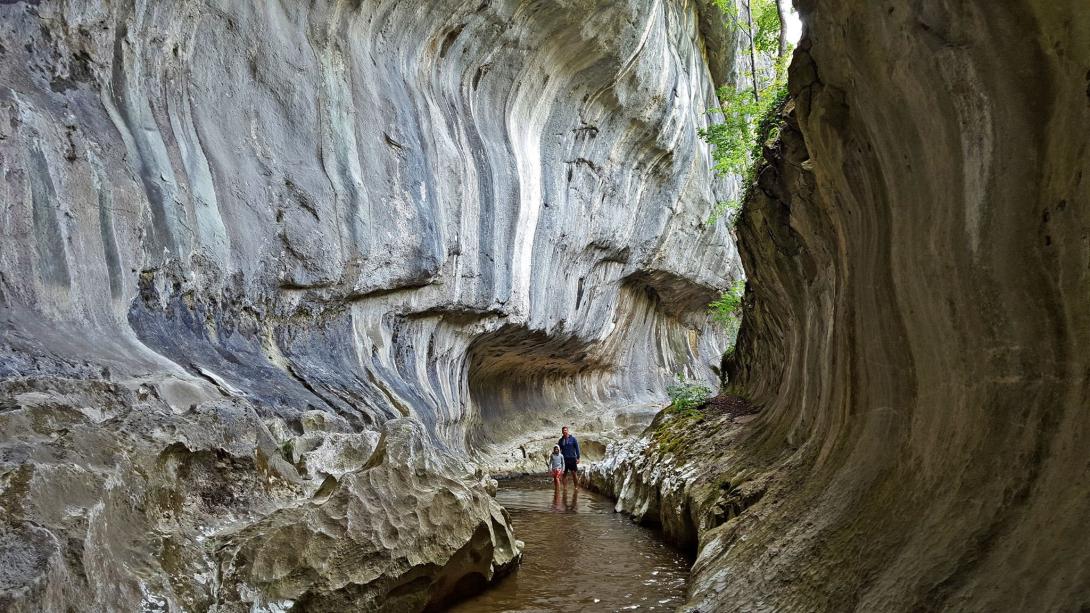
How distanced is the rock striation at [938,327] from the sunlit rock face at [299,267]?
2.76 metres

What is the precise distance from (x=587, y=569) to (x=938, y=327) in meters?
4.24

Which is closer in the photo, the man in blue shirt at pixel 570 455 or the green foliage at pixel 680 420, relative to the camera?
the green foliage at pixel 680 420

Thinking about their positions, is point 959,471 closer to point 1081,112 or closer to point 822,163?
point 1081,112

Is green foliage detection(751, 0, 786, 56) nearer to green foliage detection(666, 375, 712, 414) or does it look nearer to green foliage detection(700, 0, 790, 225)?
green foliage detection(700, 0, 790, 225)

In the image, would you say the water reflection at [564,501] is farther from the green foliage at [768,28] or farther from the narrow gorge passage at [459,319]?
the green foliage at [768,28]

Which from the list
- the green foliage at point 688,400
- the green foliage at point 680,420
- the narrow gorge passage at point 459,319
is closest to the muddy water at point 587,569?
the narrow gorge passage at point 459,319

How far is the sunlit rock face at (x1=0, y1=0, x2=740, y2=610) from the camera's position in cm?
404

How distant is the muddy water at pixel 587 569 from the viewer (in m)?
5.40

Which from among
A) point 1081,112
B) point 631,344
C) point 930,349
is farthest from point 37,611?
point 631,344

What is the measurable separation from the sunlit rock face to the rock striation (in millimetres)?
2755

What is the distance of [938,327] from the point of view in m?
3.51

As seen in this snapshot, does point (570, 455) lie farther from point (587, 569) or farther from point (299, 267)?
point (587, 569)

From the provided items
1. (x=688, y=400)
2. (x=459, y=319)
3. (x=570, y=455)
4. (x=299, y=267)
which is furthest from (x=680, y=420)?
(x=299, y=267)

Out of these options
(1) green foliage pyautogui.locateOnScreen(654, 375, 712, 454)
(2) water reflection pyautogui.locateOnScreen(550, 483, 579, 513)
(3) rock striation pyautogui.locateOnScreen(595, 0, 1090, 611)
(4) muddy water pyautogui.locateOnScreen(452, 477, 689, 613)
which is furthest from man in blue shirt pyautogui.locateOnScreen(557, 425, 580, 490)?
(3) rock striation pyautogui.locateOnScreen(595, 0, 1090, 611)
